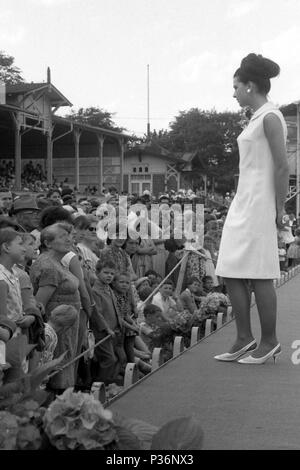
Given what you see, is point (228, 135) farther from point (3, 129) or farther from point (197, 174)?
point (3, 129)

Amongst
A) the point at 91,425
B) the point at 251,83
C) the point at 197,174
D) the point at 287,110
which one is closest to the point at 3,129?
the point at 197,174

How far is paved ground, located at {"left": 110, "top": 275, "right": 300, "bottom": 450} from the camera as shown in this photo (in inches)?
129

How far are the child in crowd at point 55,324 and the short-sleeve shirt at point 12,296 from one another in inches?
16.8

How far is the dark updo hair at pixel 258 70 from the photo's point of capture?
15.9ft

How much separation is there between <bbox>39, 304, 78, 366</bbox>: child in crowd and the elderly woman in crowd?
8.5 inches

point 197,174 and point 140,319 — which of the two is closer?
point 140,319

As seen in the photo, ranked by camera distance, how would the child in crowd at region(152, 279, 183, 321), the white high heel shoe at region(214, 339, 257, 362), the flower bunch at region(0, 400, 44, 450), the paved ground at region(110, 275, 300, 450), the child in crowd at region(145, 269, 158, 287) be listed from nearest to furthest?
the flower bunch at region(0, 400, 44, 450) → the paved ground at region(110, 275, 300, 450) → the white high heel shoe at region(214, 339, 257, 362) → the child in crowd at region(152, 279, 183, 321) → the child in crowd at region(145, 269, 158, 287)

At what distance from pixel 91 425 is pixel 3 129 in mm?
32651

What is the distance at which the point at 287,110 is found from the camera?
5272cm

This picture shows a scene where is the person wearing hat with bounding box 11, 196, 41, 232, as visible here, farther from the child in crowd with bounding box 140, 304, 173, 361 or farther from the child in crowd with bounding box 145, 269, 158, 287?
the child in crowd with bounding box 145, 269, 158, 287

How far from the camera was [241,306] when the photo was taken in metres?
4.96

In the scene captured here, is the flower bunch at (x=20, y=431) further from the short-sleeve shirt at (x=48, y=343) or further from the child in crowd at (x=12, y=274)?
the short-sleeve shirt at (x=48, y=343)

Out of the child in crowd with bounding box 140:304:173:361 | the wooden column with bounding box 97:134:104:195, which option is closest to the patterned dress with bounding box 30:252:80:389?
the child in crowd with bounding box 140:304:173:361
